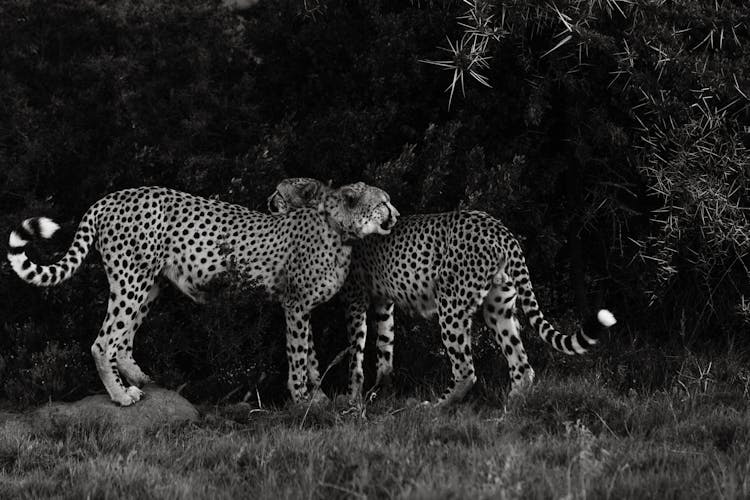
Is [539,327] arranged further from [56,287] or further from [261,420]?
[56,287]

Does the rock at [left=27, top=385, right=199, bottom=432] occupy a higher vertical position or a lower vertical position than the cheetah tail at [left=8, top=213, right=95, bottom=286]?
lower

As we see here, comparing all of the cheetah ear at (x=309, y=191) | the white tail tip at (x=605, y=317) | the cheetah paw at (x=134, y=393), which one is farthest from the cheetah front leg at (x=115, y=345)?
the white tail tip at (x=605, y=317)

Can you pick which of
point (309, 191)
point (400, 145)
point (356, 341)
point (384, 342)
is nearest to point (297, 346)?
point (356, 341)

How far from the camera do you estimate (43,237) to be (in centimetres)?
477

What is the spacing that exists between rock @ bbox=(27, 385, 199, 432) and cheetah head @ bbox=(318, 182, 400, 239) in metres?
1.31

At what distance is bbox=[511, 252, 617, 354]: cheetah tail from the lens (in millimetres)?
4562

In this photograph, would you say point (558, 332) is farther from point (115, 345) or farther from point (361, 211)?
point (115, 345)

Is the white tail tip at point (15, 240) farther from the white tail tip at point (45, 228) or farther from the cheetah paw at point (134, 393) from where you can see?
the cheetah paw at point (134, 393)

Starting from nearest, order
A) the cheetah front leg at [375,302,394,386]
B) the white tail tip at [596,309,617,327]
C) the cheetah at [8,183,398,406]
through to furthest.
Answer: the white tail tip at [596,309,617,327] < the cheetah at [8,183,398,406] < the cheetah front leg at [375,302,394,386]

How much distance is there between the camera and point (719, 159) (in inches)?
228

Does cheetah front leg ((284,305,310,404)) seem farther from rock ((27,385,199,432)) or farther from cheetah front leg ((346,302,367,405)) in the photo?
rock ((27,385,199,432))

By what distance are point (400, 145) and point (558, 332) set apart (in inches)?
79.6

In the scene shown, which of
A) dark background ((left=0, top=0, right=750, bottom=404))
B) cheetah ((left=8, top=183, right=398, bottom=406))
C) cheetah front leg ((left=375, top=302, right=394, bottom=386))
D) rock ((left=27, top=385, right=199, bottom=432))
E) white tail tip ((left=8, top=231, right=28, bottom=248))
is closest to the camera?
rock ((left=27, top=385, right=199, bottom=432))

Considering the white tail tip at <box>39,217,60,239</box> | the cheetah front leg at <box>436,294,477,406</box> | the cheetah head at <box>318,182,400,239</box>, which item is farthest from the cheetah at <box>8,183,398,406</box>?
the cheetah front leg at <box>436,294,477,406</box>
